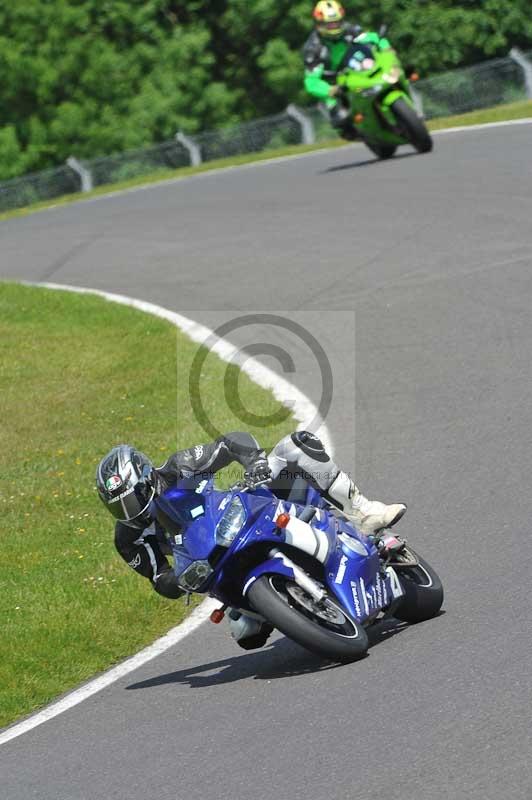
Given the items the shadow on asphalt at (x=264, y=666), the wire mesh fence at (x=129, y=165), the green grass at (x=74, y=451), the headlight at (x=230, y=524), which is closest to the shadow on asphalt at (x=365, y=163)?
the green grass at (x=74, y=451)

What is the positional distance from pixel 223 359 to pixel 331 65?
29.1 feet

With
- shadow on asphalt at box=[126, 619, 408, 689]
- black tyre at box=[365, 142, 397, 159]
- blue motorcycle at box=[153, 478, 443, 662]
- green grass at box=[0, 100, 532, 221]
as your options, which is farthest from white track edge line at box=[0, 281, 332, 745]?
green grass at box=[0, 100, 532, 221]

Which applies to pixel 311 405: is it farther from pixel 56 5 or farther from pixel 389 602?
pixel 56 5

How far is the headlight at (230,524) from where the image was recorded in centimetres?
675

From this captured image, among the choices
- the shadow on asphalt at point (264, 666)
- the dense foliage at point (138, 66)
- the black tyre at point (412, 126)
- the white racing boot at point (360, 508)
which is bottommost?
the dense foliage at point (138, 66)

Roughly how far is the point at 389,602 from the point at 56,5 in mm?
41357

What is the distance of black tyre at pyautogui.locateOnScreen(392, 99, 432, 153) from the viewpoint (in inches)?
772

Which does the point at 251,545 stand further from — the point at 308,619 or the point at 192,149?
the point at 192,149

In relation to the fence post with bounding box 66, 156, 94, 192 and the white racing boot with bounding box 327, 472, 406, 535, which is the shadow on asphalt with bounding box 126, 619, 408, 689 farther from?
the fence post with bounding box 66, 156, 94, 192

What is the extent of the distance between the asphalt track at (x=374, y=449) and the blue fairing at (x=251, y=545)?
0.35 meters

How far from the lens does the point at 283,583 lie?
6719 millimetres

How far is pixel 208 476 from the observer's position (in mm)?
7141

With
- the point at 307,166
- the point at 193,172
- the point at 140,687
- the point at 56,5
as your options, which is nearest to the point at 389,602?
the point at 140,687

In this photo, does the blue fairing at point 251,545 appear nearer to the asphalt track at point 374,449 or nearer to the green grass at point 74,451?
the asphalt track at point 374,449
